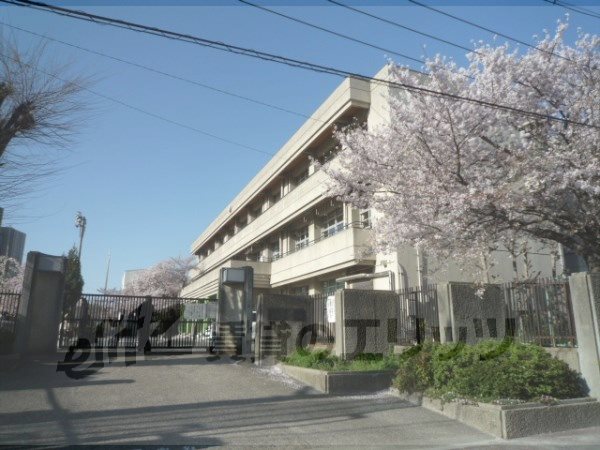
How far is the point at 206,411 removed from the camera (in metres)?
7.96

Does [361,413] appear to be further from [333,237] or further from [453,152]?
[333,237]

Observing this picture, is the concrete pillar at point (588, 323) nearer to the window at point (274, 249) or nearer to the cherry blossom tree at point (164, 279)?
the window at point (274, 249)

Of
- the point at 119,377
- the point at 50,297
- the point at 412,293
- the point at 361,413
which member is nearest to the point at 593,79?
the point at 412,293

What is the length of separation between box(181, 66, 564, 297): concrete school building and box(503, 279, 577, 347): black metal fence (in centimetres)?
500

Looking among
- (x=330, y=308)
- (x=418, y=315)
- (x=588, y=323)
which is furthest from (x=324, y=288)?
Answer: (x=588, y=323)

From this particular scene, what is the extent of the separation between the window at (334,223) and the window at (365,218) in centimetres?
193

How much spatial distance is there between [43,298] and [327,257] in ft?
35.0

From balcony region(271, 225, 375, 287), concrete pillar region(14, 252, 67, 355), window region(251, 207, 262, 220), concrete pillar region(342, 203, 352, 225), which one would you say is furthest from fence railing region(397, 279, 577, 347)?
window region(251, 207, 262, 220)

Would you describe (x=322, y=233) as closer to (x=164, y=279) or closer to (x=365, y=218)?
(x=365, y=218)

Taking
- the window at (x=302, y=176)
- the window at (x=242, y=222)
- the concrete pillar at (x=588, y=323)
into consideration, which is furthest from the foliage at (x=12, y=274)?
the concrete pillar at (x=588, y=323)

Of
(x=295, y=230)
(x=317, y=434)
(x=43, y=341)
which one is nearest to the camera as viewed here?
(x=317, y=434)

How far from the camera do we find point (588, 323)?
8539 millimetres

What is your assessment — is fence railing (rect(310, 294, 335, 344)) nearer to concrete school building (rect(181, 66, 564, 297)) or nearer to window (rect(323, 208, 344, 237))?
concrete school building (rect(181, 66, 564, 297))

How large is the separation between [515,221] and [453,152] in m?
2.05
